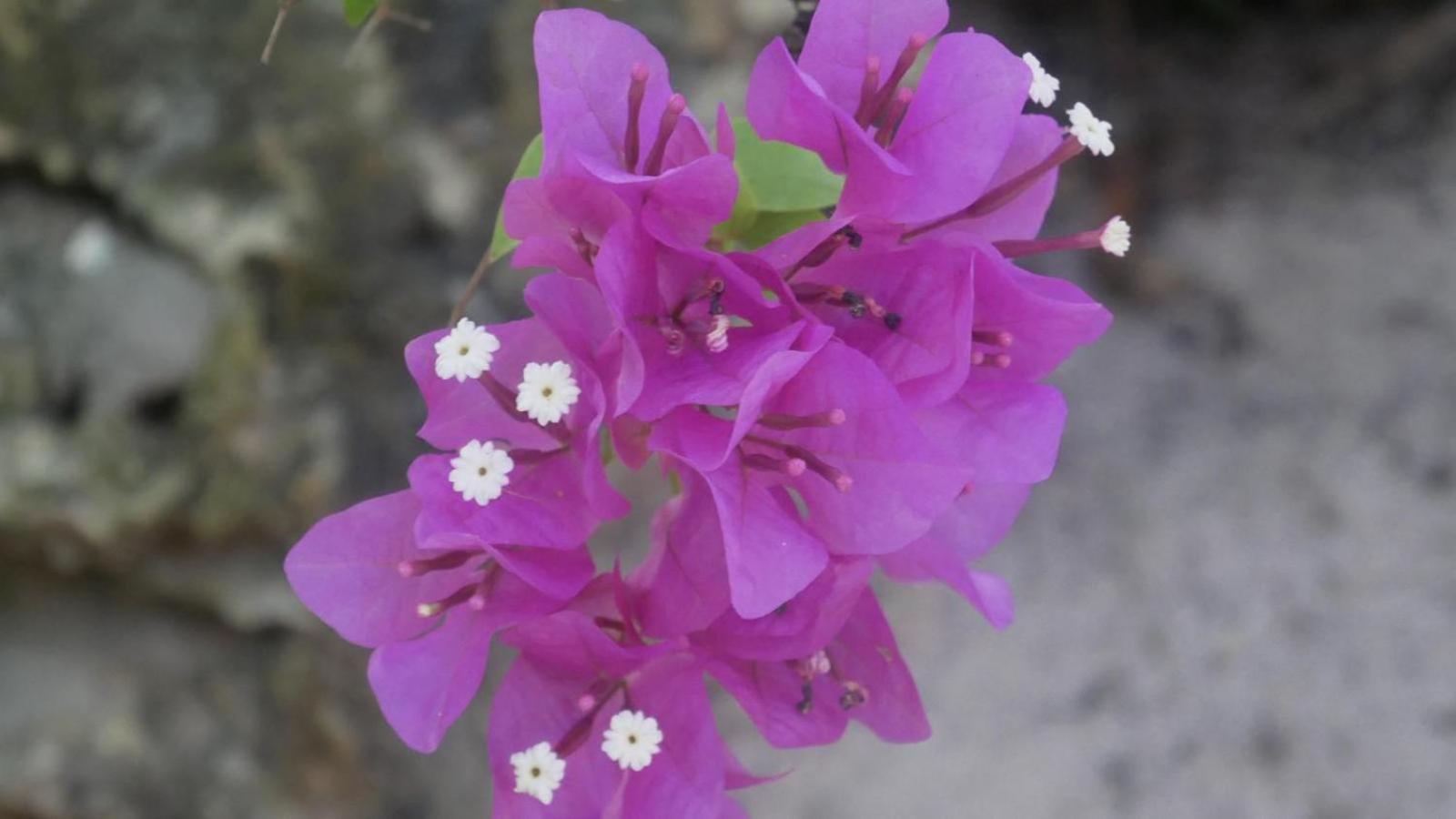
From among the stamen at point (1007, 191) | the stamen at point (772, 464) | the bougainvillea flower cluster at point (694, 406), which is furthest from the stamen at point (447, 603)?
the stamen at point (1007, 191)

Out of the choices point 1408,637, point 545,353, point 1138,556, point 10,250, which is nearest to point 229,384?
point 10,250

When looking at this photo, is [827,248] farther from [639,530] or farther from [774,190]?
[639,530]

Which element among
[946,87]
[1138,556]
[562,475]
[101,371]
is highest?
[946,87]

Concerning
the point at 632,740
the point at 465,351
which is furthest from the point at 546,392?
the point at 632,740

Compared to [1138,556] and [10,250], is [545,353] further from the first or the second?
[1138,556]

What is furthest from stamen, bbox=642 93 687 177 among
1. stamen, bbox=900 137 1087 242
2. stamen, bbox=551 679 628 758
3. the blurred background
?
the blurred background
